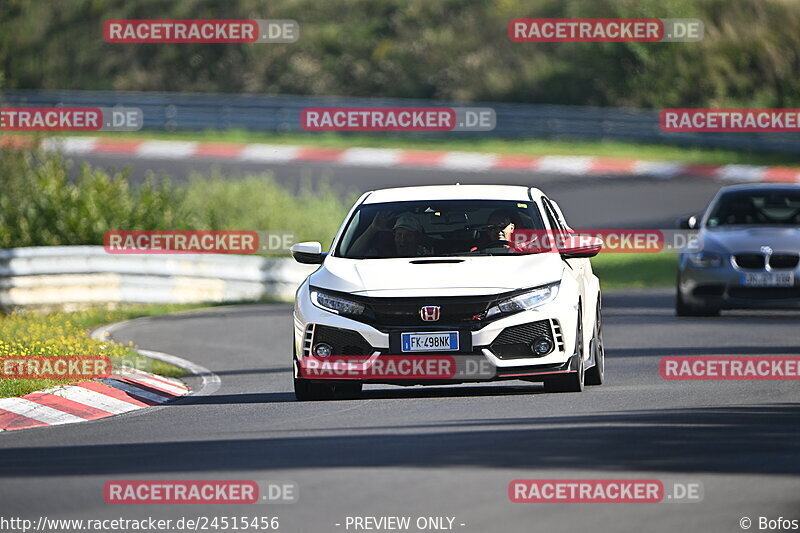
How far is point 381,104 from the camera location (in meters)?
44.9

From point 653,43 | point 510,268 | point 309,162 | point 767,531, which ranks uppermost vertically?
point 653,43

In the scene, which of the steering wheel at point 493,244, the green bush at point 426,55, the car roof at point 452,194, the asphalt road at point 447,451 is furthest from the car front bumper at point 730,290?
the green bush at point 426,55

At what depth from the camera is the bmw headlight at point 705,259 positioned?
20.2 m

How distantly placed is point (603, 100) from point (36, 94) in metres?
15.3

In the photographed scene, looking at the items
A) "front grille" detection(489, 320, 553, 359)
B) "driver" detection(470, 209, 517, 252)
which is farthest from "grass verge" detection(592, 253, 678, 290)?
"front grille" detection(489, 320, 553, 359)

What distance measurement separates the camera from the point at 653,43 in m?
46.4

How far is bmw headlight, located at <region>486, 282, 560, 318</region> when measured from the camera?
12359 millimetres

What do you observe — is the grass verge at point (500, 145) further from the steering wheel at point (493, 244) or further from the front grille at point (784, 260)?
the steering wheel at point (493, 244)

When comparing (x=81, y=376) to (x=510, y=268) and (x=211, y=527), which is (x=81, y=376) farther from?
(x=211, y=527)

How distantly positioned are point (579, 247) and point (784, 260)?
7361mm

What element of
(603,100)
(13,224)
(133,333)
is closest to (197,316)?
(133,333)

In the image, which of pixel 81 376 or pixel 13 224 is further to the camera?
pixel 13 224

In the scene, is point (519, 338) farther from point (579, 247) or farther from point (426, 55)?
point (426, 55)

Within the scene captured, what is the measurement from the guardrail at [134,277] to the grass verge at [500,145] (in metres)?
16.8
